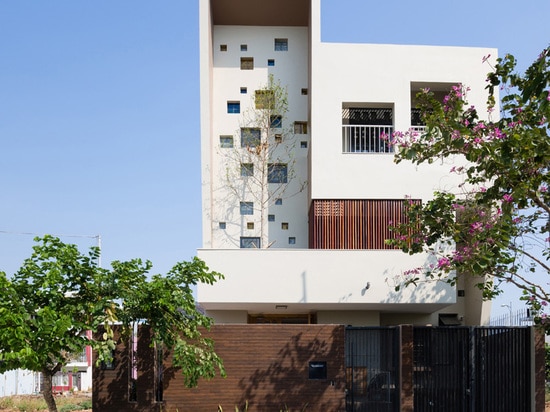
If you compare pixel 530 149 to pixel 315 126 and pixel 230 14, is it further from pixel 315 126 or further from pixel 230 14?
pixel 230 14

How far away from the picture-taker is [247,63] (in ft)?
66.1

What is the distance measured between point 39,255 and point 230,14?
487 inches

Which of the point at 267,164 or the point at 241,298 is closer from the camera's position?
the point at 241,298

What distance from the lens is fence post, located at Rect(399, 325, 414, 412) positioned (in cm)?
1259

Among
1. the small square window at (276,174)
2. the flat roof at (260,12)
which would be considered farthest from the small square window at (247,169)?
the flat roof at (260,12)

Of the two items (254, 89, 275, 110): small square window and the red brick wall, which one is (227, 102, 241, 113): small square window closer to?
(254, 89, 275, 110): small square window

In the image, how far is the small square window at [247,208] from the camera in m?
19.3

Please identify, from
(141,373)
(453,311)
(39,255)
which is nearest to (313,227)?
(453,311)

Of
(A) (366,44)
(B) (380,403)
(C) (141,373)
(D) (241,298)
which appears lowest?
(B) (380,403)

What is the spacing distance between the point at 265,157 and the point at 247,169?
0.72 m

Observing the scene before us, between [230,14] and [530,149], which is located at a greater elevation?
[230,14]

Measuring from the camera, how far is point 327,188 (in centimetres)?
1686

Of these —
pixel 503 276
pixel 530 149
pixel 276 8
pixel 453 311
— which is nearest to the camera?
pixel 530 149

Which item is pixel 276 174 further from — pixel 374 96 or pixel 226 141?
pixel 374 96
